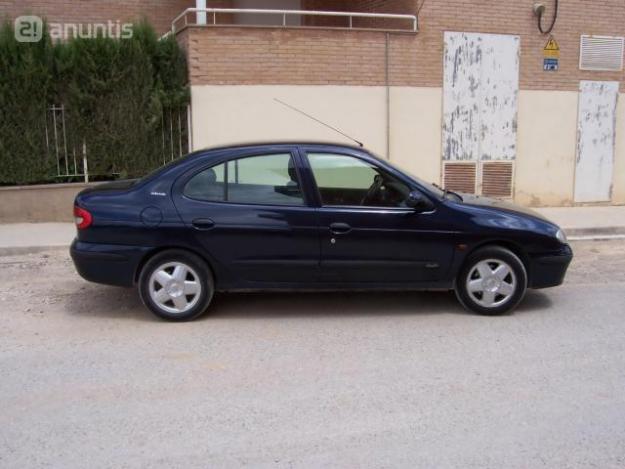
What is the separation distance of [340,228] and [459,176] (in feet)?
21.9

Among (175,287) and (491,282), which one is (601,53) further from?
(175,287)

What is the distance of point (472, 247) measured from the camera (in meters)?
6.02

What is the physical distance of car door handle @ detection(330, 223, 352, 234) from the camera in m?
5.86

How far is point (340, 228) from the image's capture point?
5.87 meters

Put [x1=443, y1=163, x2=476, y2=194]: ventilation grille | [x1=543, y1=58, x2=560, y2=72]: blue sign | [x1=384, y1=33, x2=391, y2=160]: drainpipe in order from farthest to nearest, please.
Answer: [x1=543, y1=58, x2=560, y2=72]: blue sign → [x1=443, y1=163, x2=476, y2=194]: ventilation grille → [x1=384, y1=33, x2=391, y2=160]: drainpipe

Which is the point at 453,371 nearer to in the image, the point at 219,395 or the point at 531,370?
the point at 531,370

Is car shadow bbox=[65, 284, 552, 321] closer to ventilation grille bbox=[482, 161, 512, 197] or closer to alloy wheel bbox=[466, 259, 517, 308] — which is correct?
alloy wheel bbox=[466, 259, 517, 308]

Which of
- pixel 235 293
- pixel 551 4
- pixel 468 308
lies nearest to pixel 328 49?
pixel 551 4

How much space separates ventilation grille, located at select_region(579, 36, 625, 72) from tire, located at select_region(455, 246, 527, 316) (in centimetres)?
792

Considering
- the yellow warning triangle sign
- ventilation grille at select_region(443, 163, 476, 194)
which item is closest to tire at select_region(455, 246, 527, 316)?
ventilation grille at select_region(443, 163, 476, 194)

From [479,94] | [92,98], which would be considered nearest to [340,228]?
[92,98]

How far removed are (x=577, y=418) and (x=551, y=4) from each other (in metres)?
10.00

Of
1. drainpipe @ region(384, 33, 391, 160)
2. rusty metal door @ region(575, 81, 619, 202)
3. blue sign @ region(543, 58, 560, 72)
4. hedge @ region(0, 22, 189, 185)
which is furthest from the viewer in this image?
rusty metal door @ region(575, 81, 619, 202)

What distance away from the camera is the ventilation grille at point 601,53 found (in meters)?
12.5
